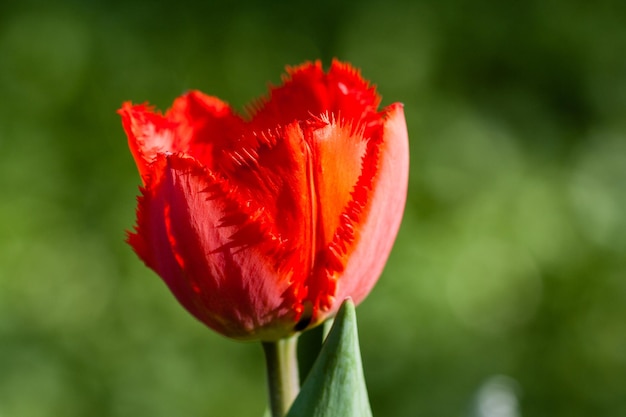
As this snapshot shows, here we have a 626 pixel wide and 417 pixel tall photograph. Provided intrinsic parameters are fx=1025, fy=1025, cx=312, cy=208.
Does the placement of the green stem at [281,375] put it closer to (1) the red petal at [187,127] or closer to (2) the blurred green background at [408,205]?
(1) the red petal at [187,127]

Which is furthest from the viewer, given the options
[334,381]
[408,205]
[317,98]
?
[408,205]

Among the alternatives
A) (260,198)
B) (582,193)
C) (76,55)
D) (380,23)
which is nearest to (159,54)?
(76,55)

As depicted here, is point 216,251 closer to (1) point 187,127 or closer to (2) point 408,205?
(1) point 187,127

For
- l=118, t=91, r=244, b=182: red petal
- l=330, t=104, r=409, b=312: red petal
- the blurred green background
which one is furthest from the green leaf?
the blurred green background

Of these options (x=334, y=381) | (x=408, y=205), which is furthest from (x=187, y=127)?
(x=408, y=205)

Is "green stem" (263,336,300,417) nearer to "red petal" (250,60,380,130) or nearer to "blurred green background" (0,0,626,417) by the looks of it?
"red petal" (250,60,380,130)
